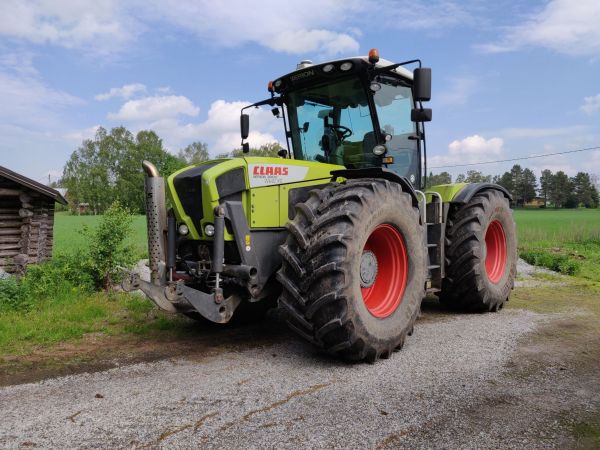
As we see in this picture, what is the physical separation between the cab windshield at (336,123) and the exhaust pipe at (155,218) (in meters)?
2.22

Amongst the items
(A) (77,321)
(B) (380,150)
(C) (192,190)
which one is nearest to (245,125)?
(B) (380,150)

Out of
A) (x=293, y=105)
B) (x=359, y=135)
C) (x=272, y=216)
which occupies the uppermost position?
(x=293, y=105)

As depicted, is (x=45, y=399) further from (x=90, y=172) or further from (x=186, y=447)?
(x=90, y=172)

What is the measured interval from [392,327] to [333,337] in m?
0.78

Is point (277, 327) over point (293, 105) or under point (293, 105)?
under

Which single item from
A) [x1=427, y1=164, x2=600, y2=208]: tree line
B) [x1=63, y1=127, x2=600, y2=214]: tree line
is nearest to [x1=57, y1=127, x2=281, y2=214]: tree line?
[x1=63, y1=127, x2=600, y2=214]: tree line

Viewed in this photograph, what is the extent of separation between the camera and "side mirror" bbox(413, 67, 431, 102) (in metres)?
5.27

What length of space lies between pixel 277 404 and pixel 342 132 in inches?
138

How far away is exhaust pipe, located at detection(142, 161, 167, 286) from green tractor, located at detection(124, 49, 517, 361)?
0.01 meters

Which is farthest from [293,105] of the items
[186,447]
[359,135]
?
[186,447]

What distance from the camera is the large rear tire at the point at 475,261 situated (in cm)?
659

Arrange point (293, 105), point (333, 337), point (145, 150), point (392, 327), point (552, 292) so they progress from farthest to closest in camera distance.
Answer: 1. point (145, 150)
2. point (552, 292)
3. point (293, 105)
4. point (392, 327)
5. point (333, 337)

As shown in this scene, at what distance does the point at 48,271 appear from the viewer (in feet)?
26.3

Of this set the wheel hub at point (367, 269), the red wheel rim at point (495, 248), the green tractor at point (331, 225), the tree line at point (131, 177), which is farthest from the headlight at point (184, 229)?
the tree line at point (131, 177)
